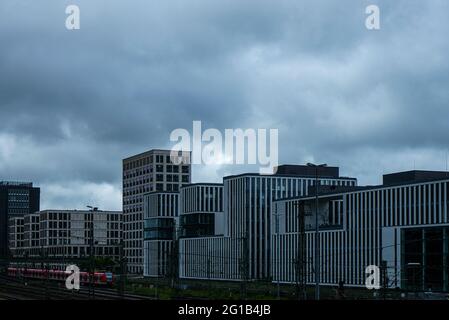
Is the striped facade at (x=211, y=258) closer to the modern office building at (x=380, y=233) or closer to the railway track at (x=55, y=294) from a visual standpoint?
the modern office building at (x=380, y=233)

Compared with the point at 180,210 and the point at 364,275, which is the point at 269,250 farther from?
the point at 364,275

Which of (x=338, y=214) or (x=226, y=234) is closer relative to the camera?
(x=338, y=214)

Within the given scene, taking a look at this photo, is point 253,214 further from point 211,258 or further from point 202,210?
point 202,210

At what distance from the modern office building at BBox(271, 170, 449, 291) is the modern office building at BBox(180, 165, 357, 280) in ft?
52.4

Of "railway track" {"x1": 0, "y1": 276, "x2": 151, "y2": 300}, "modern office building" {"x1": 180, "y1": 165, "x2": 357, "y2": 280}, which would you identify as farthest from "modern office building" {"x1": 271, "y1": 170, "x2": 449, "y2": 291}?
"railway track" {"x1": 0, "y1": 276, "x2": 151, "y2": 300}

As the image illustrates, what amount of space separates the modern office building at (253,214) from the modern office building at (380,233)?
1596cm

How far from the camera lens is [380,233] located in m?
126

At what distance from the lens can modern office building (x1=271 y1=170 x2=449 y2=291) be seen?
111062 millimetres

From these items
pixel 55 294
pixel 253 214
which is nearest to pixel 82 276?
pixel 55 294

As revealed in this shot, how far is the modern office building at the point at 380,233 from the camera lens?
364 feet
